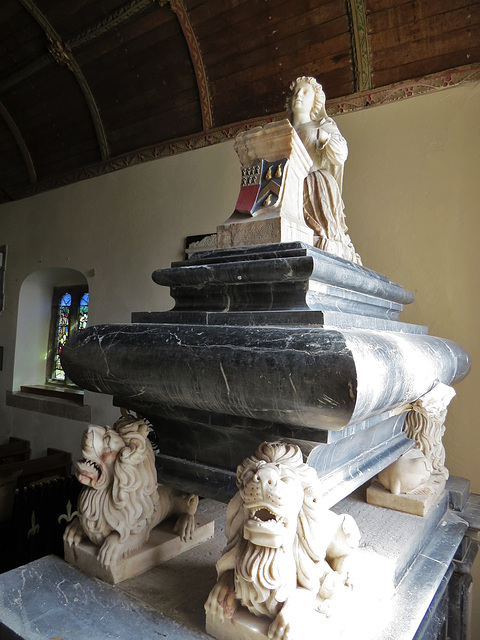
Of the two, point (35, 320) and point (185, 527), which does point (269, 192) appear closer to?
point (185, 527)

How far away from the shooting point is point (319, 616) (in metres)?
1.14

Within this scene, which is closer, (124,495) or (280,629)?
(280,629)

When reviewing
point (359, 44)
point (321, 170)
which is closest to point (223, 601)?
point (321, 170)

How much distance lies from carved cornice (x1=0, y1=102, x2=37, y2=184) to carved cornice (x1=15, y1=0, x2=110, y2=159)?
138 centimetres

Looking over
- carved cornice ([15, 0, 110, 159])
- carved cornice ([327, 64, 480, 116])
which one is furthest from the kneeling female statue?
carved cornice ([15, 0, 110, 159])

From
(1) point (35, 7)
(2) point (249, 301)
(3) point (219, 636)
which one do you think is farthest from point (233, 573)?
(1) point (35, 7)

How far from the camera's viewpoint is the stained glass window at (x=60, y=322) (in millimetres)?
6445

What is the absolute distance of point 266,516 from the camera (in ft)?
3.61

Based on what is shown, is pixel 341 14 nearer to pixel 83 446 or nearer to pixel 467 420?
pixel 467 420

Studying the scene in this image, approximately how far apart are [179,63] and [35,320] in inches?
158

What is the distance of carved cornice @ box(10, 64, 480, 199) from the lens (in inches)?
130

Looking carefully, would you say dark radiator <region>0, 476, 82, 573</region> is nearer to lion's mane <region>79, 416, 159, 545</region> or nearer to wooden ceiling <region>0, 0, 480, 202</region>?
lion's mane <region>79, 416, 159, 545</region>

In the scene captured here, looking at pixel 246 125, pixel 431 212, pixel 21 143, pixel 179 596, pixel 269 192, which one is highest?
pixel 21 143

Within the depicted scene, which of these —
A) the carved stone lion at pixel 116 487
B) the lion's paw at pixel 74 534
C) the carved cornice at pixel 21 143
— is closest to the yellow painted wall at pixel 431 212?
the carved stone lion at pixel 116 487
